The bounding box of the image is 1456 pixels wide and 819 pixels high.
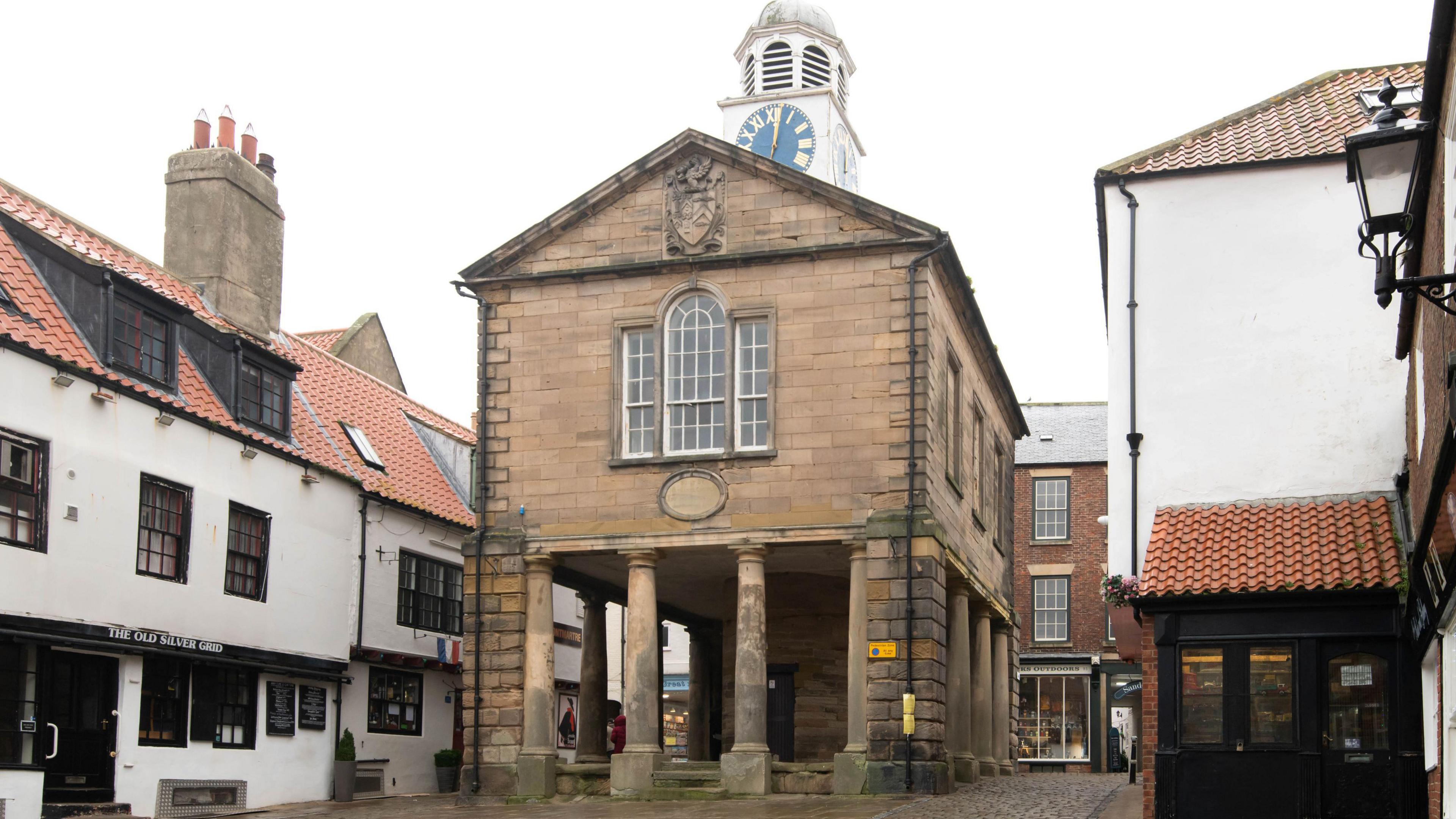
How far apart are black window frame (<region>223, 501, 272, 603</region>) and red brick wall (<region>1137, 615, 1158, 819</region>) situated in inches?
531

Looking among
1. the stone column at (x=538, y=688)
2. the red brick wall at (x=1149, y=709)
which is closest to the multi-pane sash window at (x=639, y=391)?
the stone column at (x=538, y=688)

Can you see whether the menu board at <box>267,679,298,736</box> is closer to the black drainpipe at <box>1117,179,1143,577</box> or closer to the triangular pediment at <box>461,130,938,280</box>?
the triangular pediment at <box>461,130,938,280</box>

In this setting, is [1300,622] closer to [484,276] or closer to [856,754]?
[856,754]

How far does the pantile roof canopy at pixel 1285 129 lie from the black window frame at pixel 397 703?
15.5 m

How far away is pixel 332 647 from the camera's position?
85.4 ft

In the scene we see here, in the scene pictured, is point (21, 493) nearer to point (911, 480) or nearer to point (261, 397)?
point (261, 397)

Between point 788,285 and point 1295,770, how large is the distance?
10.6 metres

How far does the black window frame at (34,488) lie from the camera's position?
1875 centimetres

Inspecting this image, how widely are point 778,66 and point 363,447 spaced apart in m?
20.3

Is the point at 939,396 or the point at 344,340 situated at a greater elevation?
the point at 344,340

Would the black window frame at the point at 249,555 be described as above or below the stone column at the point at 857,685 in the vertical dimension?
above

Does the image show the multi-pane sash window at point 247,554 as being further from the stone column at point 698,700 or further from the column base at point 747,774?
the stone column at point 698,700

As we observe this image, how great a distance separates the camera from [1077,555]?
44406mm

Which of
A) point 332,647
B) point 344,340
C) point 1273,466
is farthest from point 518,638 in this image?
point 344,340
